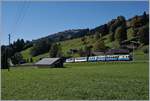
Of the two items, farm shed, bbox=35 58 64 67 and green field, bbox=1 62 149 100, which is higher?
farm shed, bbox=35 58 64 67

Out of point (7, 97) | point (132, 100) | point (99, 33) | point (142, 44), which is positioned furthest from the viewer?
point (99, 33)

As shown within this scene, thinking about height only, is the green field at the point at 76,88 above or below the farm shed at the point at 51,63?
below

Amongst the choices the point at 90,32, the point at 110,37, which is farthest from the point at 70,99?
the point at 90,32

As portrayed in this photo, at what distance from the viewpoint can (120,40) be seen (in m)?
141

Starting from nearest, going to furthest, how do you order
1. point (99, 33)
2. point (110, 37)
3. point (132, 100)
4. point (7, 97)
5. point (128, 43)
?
point (132, 100) < point (7, 97) < point (128, 43) < point (110, 37) < point (99, 33)

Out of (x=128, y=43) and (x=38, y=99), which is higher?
(x=128, y=43)

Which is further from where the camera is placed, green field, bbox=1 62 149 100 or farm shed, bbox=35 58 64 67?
farm shed, bbox=35 58 64 67

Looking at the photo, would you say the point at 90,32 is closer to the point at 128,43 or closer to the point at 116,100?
the point at 128,43

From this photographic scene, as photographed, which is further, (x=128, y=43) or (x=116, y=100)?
(x=128, y=43)

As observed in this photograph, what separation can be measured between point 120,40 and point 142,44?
25037 millimetres

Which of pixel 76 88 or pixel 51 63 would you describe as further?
pixel 51 63

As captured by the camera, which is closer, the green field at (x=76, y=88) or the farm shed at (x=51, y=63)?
the green field at (x=76, y=88)

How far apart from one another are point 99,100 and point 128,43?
127665 mm

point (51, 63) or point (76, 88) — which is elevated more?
point (51, 63)
